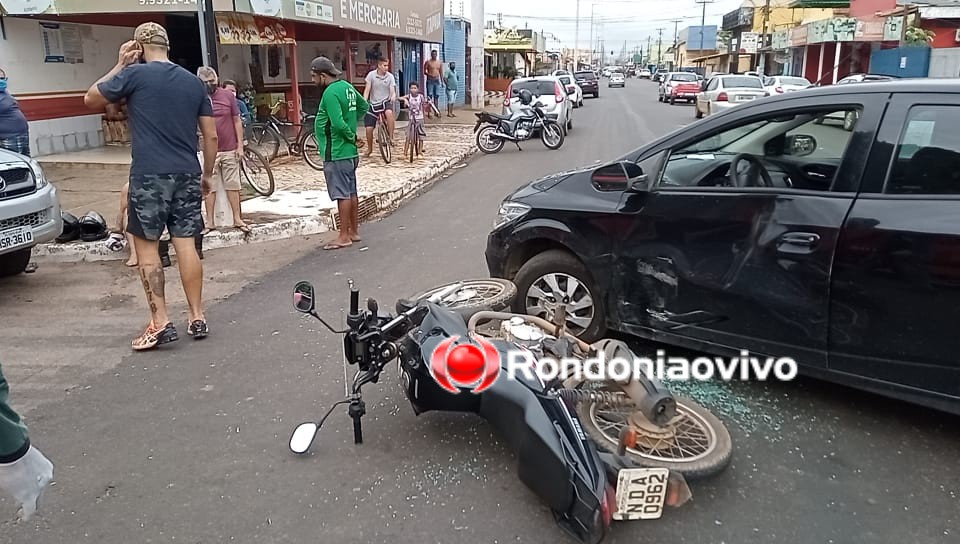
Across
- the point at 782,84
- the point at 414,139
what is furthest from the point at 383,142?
the point at 782,84

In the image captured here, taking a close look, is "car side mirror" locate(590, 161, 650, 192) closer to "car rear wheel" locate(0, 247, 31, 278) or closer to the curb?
the curb

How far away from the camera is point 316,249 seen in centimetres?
803

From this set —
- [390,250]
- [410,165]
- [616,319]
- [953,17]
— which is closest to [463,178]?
[410,165]

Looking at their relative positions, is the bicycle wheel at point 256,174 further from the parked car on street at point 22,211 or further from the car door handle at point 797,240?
the car door handle at point 797,240

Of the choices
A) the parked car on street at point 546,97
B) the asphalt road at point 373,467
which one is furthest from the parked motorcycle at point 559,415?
the parked car on street at point 546,97

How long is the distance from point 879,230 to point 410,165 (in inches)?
442

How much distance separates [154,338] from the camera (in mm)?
5082

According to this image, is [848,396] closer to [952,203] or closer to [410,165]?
[952,203]

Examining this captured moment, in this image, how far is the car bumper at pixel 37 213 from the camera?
6150mm

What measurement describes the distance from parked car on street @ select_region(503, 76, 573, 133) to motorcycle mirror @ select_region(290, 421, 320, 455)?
15642mm

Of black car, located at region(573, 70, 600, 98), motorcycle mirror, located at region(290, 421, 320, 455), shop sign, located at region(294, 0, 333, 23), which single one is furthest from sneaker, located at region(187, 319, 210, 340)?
black car, located at region(573, 70, 600, 98)

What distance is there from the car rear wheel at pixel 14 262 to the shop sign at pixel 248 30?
6.51 m

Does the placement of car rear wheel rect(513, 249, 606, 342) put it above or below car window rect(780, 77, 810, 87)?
below

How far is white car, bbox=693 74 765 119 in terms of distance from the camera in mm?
21469
